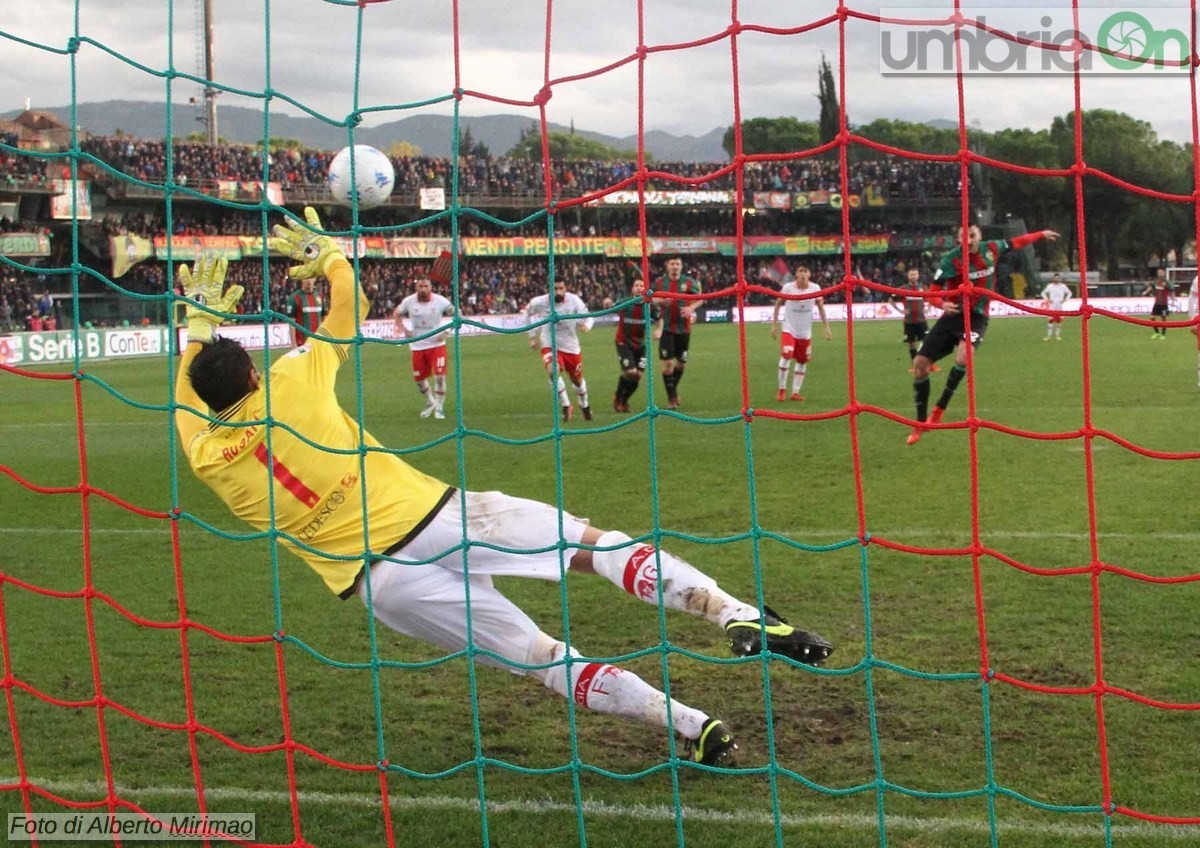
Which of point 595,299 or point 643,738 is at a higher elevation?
point 595,299

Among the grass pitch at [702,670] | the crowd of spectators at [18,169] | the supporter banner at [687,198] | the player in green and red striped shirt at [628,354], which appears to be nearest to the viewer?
the grass pitch at [702,670]

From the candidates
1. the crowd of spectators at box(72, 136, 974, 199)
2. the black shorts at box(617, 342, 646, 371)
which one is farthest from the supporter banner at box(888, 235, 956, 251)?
the black shorts at box(617, 342, 646, 371)

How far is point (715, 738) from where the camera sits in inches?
164

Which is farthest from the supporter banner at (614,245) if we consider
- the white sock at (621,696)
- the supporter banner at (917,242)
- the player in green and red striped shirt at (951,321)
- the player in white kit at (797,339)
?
the white sock at (621,696)

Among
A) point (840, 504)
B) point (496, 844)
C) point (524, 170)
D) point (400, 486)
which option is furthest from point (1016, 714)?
point (524, 170)

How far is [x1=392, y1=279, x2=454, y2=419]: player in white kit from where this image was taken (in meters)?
16.0

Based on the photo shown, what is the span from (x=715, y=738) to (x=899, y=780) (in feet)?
2.11

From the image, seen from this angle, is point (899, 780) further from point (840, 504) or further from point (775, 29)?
point (840, 504)

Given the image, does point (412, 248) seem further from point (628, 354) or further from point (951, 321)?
point (951, 321)

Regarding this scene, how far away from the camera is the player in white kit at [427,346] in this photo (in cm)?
1598

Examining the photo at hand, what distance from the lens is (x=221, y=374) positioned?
4359 millimetres

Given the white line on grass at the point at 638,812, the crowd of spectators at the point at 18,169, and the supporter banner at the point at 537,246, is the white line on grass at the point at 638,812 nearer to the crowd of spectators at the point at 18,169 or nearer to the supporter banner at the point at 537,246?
the crowd of spectators at the point at 18,169

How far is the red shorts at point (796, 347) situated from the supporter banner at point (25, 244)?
87.7ft

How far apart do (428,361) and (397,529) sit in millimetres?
11959
